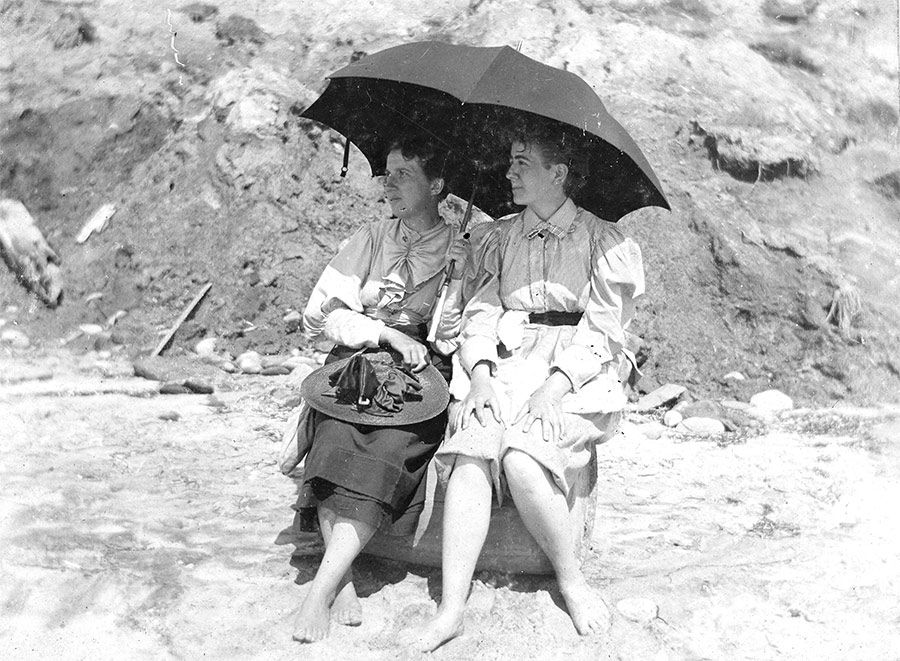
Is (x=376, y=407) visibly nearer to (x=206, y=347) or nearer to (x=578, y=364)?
(x=578, y=364)

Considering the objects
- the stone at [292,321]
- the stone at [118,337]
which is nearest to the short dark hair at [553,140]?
the stone at [292,321]

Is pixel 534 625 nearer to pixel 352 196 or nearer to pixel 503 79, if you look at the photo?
pixel 503 79

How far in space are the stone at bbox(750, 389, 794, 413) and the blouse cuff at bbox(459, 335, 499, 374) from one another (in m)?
3.90

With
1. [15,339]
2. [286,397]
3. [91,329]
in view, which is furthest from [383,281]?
[15,339]

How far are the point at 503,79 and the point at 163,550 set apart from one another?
2410 millimetres

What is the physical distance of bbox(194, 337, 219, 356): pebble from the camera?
774 cm

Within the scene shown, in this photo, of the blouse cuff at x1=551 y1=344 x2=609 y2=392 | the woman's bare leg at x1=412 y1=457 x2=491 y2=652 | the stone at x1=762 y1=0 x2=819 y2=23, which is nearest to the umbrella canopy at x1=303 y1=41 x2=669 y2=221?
the blouse cuff at x1=551 y1=344 x2=609 y2=392

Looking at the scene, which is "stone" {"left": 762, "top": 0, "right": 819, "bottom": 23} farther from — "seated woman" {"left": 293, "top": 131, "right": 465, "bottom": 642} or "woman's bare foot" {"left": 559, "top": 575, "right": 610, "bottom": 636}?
"woman's bare foot" {"left": 559, "top": 575, "right": 610, "bottom": 636}

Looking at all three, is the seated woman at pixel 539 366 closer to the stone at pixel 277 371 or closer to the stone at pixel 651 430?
the stone at pixel 651 430

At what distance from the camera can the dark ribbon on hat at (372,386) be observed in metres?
3.70

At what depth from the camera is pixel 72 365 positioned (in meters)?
7.23

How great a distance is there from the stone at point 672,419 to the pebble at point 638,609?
297cm

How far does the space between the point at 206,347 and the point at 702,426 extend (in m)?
3.87

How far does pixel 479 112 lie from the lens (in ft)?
13.4
